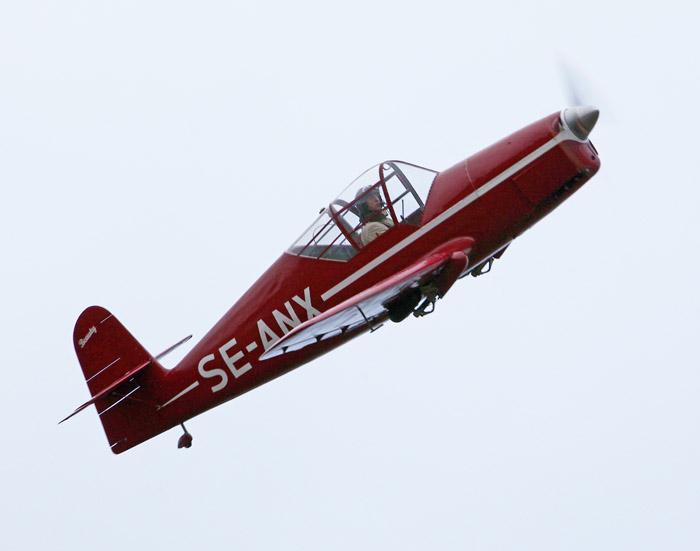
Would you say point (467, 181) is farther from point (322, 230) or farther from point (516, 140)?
point (322, 230)

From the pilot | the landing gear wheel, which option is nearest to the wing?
the pilot

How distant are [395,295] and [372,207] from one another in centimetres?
112

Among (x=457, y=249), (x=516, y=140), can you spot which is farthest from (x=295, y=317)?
(x=516, y=140)

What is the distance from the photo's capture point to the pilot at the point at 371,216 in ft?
46.6

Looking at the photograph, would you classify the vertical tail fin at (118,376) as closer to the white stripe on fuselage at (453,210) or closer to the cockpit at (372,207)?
the white stripe on fuselage at (453,210)

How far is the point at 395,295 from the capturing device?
13609 mm

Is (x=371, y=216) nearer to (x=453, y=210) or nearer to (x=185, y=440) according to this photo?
(x=453, y=210)

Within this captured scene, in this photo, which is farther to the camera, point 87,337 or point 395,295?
point 87,337

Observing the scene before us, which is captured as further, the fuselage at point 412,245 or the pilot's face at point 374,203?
the pilot's face at point 374,203

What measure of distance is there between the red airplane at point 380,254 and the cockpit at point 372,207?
0.03ft

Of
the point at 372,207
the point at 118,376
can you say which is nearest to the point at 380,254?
the point at 372,207

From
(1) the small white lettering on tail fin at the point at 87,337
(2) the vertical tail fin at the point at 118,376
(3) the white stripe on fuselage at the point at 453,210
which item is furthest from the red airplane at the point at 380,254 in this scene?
(1) the small white lettering on tail fin at the point at 87,337

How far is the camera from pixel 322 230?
14.5 meters

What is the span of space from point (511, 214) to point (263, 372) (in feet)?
11.0
